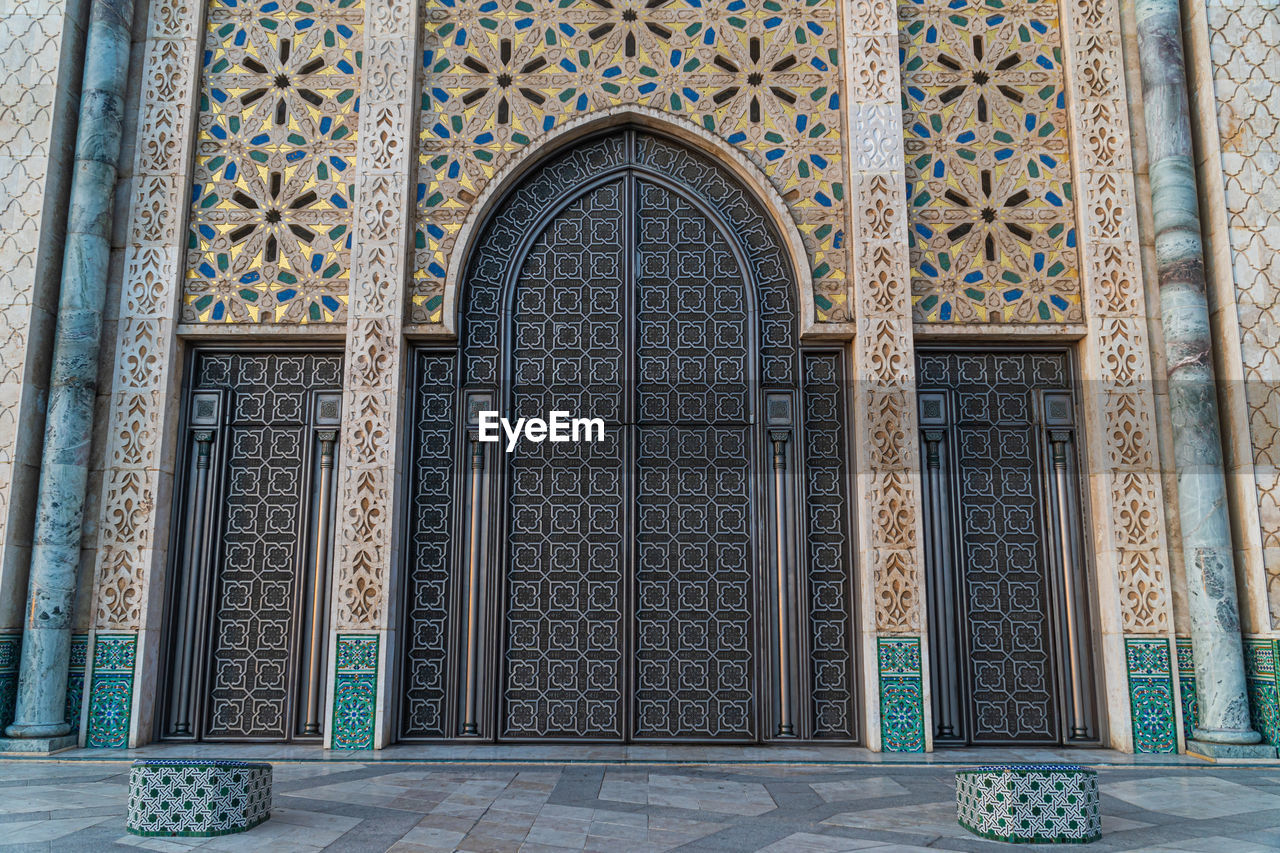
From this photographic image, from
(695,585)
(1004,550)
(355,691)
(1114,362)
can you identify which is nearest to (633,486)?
(695,585)

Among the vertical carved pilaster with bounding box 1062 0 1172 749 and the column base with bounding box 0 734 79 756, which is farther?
the vertical carved pilaster with bounding box 1062 0 1172 749

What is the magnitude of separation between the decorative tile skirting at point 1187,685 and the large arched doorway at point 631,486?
1.82m

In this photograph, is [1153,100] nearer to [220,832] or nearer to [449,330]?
[449,330]

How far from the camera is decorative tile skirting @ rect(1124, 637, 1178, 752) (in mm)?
5234

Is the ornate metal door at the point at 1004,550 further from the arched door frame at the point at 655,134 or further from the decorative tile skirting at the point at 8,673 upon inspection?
the decorative tile skirting at the point at 8,673

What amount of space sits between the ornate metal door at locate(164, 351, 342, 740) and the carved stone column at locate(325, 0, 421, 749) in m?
0.28

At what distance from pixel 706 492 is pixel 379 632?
206cm

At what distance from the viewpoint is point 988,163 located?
19.5 ft

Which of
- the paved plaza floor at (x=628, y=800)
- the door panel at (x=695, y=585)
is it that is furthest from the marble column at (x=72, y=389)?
the door panel at (x=695, y=585)

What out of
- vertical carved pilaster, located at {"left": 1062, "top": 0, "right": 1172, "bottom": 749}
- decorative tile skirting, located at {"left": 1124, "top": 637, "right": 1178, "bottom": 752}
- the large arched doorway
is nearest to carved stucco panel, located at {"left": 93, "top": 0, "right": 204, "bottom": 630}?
the large arched doorway

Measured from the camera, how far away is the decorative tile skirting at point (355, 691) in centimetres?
528

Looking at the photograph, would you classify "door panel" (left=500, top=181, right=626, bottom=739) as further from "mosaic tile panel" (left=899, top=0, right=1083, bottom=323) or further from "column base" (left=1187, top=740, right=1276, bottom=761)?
"column base" (left=1187, top=740, right=1276, bottom=761)

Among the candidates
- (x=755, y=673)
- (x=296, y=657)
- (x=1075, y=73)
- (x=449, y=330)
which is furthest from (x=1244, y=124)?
(x=296, y=657)

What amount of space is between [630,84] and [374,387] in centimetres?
251
